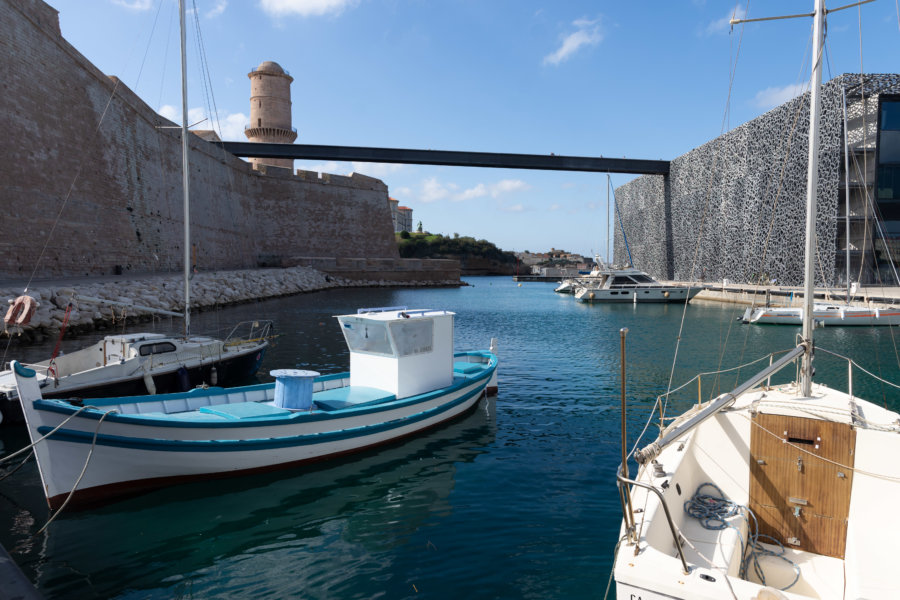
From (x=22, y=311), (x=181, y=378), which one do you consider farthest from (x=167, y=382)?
(x=22, y=311)

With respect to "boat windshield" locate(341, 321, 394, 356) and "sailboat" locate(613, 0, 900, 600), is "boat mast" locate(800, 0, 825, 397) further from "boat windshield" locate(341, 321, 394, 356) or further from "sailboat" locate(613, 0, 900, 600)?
"boat windshield" locate(341, 321, 394, 356)

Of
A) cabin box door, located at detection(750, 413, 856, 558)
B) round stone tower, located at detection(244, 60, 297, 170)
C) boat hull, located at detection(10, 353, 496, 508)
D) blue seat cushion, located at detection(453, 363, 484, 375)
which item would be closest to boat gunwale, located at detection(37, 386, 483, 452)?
boat hull, located at detection(10, 353, 496, 508)

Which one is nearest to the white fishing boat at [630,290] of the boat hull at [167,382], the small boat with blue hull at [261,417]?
the small boat with blue hull at [261,417]

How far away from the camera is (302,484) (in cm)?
706

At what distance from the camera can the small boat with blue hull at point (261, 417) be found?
19.8 feet

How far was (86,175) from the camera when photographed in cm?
2292

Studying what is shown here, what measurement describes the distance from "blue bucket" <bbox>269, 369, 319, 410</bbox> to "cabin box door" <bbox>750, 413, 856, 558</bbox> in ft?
18.8

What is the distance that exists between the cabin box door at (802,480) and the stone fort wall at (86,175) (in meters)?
21.6

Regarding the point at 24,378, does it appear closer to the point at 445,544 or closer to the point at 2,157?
the point at 445,544

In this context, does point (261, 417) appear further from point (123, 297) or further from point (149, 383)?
point (123, 297)

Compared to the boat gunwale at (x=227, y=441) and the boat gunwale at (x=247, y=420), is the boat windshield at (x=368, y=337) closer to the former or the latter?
the boat gunwale at (x=247, y=420)

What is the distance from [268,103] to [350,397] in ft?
168

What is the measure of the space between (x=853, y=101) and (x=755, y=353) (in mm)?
23399

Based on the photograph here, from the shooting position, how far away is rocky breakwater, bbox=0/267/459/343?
15609 mm
